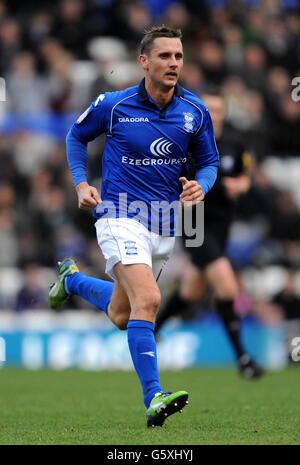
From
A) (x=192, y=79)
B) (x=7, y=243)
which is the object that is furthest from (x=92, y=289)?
(x=192, y=79)

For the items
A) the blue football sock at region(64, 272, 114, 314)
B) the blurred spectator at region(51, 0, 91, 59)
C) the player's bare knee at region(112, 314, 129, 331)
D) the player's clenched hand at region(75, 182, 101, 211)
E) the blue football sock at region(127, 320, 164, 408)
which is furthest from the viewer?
the blurred spectator at region(51, 0, 91, 59)

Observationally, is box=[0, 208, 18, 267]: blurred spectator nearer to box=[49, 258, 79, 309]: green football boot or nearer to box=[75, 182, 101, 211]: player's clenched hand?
box=[49, 258, 79, 309]: green football boot

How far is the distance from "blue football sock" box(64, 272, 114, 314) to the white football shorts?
0.63 m

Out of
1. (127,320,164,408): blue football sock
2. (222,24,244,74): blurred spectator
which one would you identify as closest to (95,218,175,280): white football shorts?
(127,320,164,408): blue football sock

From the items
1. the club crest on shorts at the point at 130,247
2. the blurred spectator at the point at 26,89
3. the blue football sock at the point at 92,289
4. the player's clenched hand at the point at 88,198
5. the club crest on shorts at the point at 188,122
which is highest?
the blurred spectator at the point at 26,89

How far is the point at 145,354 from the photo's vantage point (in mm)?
5234

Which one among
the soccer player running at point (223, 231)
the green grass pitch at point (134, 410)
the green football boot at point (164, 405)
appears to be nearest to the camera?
the green grass pitch at point (134, 410)

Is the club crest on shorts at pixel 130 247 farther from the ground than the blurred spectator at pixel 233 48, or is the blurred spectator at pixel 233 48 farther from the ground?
the blurred spectator at pixel 233 48

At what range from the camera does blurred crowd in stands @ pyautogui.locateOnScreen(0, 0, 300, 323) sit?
12680 mm

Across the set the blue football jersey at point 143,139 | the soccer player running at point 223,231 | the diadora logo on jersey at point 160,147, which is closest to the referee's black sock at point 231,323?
the soccer player running at point 223,231

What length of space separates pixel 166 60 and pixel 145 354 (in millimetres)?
1867

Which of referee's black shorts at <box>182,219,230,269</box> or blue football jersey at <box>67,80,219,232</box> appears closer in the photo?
blue football jersey at <box>67,80,219,232</box>

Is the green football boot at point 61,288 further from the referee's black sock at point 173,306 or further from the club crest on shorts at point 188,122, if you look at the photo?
the referee's black sock at point 173,306

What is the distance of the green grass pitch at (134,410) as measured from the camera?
15.5ft
